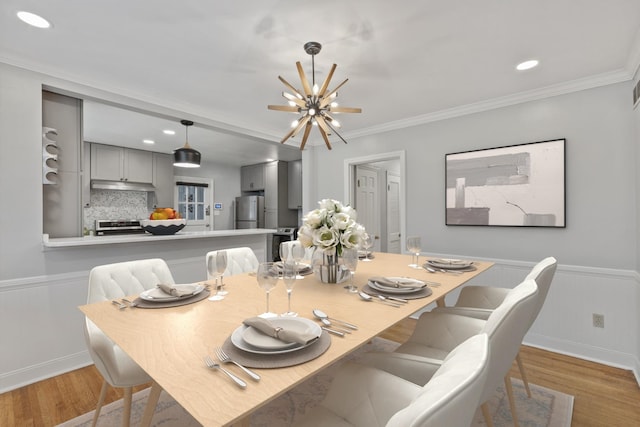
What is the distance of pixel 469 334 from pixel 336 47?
189 centimetres

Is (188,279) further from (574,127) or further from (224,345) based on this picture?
(574,127)

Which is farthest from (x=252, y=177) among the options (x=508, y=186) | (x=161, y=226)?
(x=508, y=186)

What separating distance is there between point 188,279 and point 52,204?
4.17ft

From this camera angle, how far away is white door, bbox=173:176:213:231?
20.0 feet

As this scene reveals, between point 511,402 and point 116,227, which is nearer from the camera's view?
point 511,402

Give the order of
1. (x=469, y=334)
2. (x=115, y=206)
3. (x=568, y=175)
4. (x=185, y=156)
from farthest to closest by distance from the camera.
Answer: (x=115, y=206) < (x=185, y=156) < (x=568, y=175) < (x=469, y=334)

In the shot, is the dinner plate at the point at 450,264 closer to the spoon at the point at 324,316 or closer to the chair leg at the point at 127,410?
the spoon at the point at 324,316

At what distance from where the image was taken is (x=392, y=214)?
17.7 ft

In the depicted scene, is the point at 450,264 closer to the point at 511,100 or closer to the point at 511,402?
the point at 511,402

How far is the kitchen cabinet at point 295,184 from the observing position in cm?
607

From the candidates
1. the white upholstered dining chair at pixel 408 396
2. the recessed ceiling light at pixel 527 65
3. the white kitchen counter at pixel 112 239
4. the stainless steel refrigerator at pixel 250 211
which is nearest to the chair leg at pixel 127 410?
the white upholstered dining chair at pixel 408 396

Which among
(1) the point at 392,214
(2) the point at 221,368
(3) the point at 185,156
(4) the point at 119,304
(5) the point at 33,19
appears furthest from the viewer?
(1) the point at 392,214

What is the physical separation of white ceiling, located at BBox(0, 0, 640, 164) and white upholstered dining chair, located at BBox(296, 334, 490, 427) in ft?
5.64

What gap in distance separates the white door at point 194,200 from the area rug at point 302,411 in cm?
461
